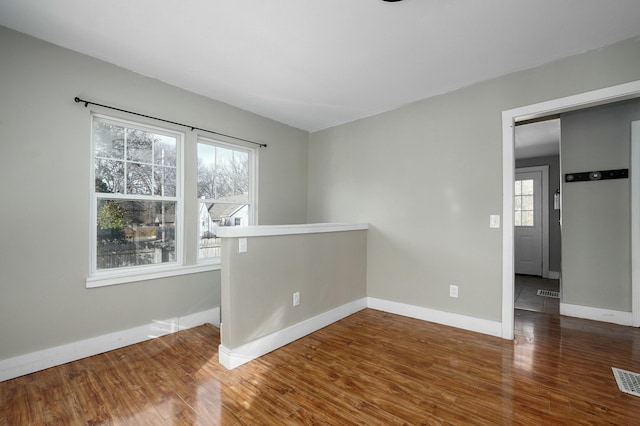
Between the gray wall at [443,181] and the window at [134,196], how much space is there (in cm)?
219

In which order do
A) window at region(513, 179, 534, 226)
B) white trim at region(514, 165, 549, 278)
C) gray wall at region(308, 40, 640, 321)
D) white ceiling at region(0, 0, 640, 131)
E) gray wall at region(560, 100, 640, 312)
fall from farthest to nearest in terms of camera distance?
1. window at region(513, 179, 534, 226)
2. white trim at region(514, 165, 549, 278)
3. gray wall at region(560, 100, 640, 312)
4. gray wall at region(308, 40, 640, 321)
5. white ceiling at region(0, 0, 640, 131)

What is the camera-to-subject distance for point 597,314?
3250 mm

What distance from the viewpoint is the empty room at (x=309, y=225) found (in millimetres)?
1933

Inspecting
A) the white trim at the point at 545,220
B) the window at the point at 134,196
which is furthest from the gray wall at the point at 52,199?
the white trim at the point at 545,220

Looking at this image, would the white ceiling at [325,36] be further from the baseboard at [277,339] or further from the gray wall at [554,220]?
the gray wall at [554,220]

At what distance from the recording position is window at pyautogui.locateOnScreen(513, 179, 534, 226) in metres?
5.91

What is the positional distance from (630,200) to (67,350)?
5.70 m

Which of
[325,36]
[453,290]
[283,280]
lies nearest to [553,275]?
[453,290]

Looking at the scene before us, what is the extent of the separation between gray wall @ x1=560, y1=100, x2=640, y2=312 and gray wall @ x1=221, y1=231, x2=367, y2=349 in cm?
260

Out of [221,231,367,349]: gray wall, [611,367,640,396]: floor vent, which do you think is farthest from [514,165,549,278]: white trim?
[221,231,367,349]: gray wall

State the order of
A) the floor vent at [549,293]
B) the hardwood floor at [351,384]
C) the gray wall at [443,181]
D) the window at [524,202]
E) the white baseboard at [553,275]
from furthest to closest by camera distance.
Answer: the window at [524,202], the white baseboard at [553,275], the floor vent at [549,293], the gray wall at [443,181], the hardwood floor at [351,384]

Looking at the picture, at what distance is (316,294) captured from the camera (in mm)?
3066

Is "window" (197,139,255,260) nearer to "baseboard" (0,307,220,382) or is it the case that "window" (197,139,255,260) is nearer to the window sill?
the window sill

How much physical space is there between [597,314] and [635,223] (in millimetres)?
1094
